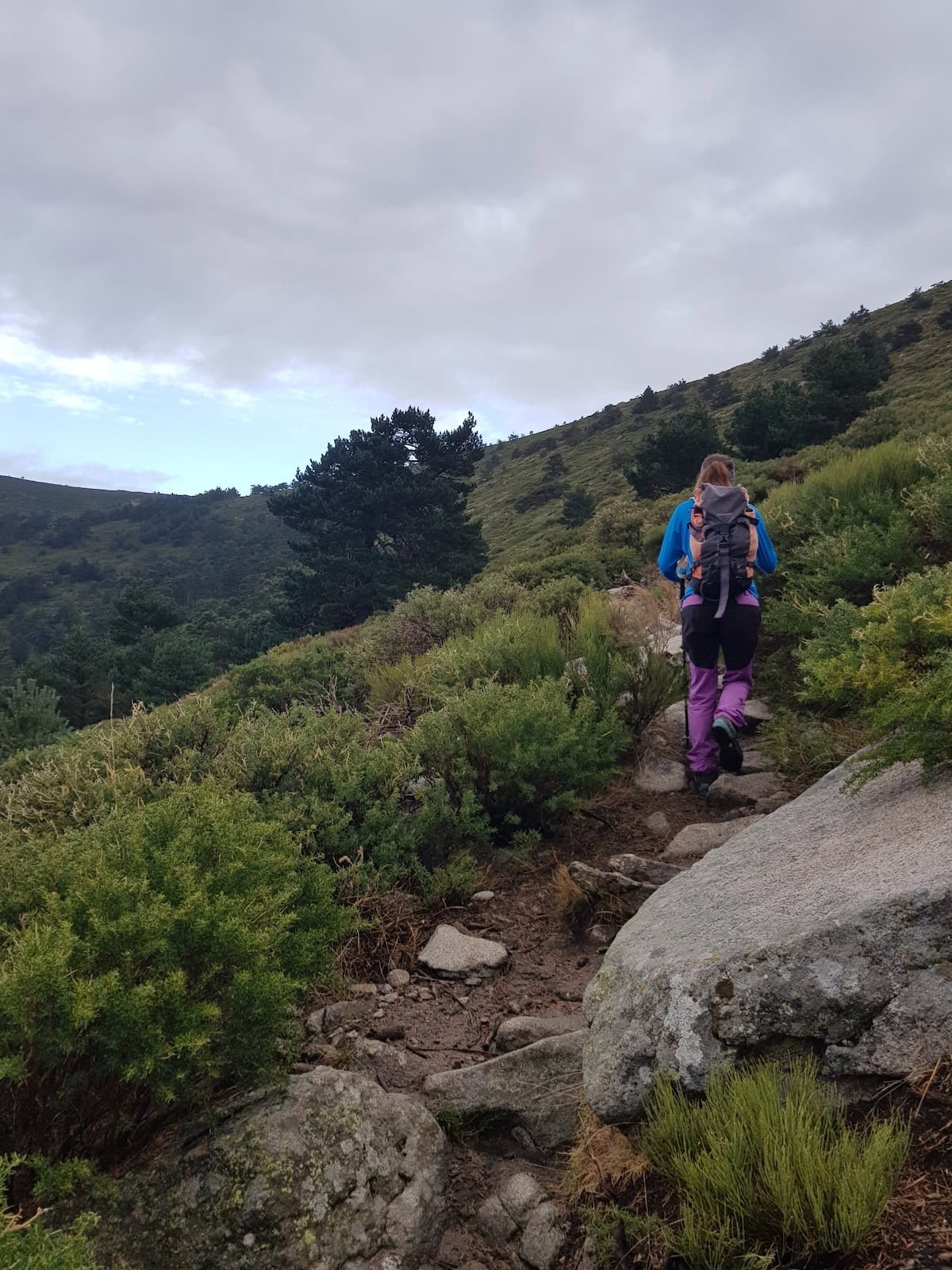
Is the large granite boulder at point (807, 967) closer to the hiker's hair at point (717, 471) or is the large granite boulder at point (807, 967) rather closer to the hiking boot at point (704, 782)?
the hiking boot at point (704, 782)

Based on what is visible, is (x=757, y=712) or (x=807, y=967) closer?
(x=807, y=967)

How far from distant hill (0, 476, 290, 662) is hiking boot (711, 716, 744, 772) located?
51478 mm

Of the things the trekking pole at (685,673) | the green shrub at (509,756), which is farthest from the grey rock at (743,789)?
the green shrub at (509,756)

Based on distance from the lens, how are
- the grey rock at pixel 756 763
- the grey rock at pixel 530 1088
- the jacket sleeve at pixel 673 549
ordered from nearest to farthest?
the grey rock at pixel 530 1088
the grey rock at pixel 756 763
the jacket sleeve at pixel 673 549

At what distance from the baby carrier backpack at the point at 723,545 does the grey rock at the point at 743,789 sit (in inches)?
42.4

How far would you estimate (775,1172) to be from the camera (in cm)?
158

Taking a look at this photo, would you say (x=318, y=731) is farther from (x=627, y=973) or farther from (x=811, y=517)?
(x=811, y=517)

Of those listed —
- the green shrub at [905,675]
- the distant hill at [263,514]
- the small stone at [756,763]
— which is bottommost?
the small stone at [756,763]

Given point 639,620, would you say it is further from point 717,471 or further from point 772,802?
point 772,802

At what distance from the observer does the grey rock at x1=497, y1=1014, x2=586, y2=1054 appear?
9.31 ft

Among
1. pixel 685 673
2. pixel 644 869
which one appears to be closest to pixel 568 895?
pixel 644 869

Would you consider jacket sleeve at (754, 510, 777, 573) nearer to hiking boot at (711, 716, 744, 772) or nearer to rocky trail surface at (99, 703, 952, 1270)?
hiking boot at (711, 716, 744, 772)

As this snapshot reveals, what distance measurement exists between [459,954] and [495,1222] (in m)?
1.34

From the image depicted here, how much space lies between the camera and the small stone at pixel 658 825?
449cm
